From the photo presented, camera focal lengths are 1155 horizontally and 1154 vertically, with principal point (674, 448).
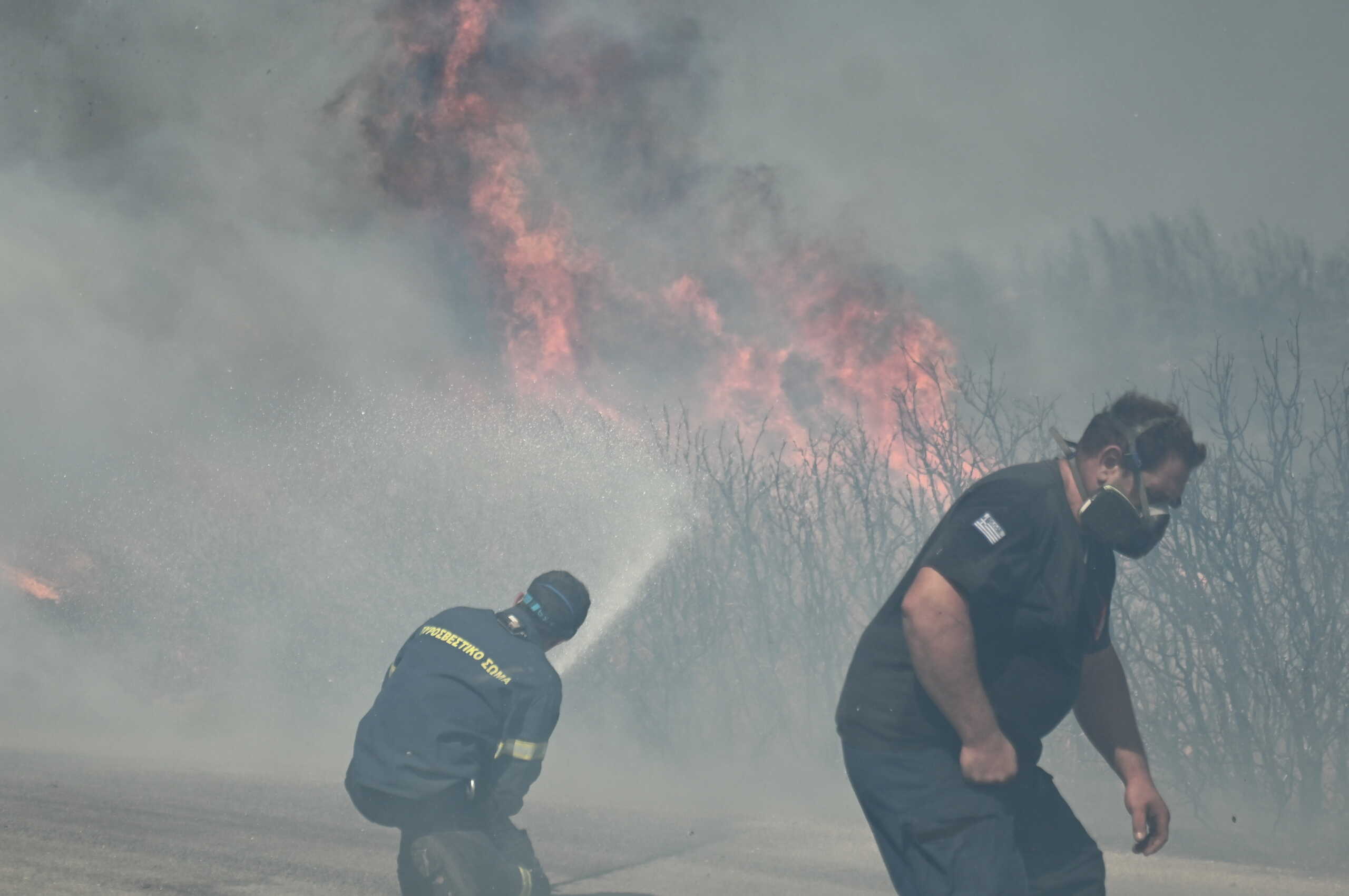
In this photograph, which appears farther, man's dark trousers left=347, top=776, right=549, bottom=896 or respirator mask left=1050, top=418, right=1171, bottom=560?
man's dark trousers left=347, top=776, right=549, bottom=896

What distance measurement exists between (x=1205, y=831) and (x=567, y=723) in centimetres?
888

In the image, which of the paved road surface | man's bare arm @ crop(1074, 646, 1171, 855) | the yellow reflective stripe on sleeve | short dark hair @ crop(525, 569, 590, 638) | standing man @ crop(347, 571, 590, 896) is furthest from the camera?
the paved road surface

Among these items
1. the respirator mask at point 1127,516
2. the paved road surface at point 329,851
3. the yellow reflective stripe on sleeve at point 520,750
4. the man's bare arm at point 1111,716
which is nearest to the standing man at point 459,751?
the yellow reflective stripe on sleeve at point 520,750

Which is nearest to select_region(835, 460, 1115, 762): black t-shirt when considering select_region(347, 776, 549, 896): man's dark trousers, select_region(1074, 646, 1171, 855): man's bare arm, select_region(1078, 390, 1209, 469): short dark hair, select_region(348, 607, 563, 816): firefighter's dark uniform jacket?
select_region(1078, 390, 1209, 469): short dark hair

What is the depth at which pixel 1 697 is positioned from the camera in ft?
61.3

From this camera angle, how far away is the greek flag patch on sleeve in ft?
8.29

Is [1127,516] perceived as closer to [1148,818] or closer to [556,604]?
[1148,818]

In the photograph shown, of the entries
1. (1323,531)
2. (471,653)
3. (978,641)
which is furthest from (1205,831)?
(978,641)

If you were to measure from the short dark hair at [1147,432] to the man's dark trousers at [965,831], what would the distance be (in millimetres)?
801

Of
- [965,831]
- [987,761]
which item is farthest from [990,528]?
[965,831]

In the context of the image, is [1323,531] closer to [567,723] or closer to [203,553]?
[567,723]

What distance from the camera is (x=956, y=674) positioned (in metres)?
2.50

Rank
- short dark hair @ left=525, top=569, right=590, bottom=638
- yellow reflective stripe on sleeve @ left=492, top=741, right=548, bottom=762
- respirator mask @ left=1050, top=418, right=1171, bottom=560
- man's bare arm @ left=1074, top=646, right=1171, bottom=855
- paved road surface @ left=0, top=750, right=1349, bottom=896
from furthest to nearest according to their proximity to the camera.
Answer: paved road surface @ left=0, top=750, right=1349, bottom=896 → short dark hair @ left=525, top=569, right=590, bottom=638 → yellow reflective stripe on sleeve @ left=492, top=741, right=548, bottom=762 → man's bare arm @ left=1074, top=646, right=1171, bottom=855 → respirator mask @ left=1050, top=418, right=1171, bottom=560

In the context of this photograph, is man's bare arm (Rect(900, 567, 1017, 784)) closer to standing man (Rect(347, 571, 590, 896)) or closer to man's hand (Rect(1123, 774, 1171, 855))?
man's hand (Rect(1123, 774, 1171, 855))
